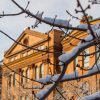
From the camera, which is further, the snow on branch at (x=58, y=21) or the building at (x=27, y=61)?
the building at (x=27, y=61)

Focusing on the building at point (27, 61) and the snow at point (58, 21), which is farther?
the building at point (27, 61)

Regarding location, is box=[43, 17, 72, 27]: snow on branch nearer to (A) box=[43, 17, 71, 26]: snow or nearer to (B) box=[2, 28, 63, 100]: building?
(A) box=[43, 17, 71, 26]: snow

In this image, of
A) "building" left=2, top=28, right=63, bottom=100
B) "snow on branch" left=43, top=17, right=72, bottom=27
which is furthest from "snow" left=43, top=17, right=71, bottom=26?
"building" left=2, top=28, right=63, bottom=100

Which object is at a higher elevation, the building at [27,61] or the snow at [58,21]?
the building at [27,61]

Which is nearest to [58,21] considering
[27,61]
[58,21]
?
[58,21]

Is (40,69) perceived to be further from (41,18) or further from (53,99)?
(41,18)

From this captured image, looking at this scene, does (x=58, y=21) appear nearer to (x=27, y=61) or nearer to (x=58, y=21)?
(x=58, y=21)

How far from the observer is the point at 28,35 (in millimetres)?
43906

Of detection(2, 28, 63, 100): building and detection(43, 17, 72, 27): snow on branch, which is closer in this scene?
detection(43, 17, 72, 27): snow on branch

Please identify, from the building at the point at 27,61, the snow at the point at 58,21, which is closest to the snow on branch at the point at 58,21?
the snow at the point at 58,21

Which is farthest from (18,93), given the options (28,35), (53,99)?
(53,99)

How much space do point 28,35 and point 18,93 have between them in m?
5.49

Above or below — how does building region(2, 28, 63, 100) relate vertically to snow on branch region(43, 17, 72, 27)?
above

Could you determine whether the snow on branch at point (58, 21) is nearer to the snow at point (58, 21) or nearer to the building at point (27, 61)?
the snow at point (58, 21)
